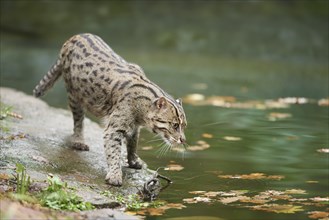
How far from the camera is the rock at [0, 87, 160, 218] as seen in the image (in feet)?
21.5

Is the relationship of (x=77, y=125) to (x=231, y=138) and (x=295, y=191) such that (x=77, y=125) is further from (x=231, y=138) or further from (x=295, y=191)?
(x=295, y=191)

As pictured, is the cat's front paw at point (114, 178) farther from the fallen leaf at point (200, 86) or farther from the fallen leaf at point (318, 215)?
the fallen leaf at point (200, 86)

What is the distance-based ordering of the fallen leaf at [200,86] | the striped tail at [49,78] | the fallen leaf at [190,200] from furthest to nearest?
the fallen leaf at [200,86], the striped tail at [49,78], the fallen leaf at [190,200]

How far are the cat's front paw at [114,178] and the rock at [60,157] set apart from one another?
0.05m

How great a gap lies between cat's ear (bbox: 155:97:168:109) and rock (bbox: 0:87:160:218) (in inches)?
29.6

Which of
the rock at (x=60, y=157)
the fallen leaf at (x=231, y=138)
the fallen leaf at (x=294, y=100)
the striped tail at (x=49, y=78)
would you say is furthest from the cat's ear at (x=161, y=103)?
the fallen leaf at (x=294, y=100)

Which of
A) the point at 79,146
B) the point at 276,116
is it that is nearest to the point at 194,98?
the point at 276,116

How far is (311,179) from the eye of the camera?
7520mm

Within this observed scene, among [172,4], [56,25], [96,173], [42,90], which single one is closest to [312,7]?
[172,4]

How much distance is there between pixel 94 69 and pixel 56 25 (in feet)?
36.9

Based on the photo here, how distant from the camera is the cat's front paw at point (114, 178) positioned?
22.0 ft

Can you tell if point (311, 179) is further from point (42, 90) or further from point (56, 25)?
point (56, 25)

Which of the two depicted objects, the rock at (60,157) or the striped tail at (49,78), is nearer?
the rock at (60,157)

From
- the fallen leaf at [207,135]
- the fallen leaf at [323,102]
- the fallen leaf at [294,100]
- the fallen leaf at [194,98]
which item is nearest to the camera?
the fallen leaf at [207,135]
